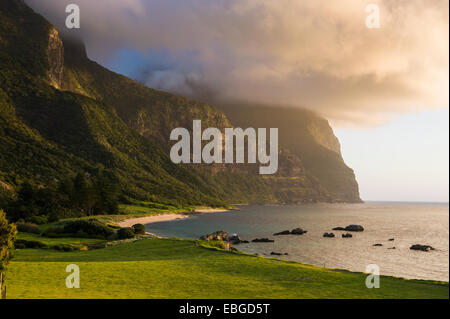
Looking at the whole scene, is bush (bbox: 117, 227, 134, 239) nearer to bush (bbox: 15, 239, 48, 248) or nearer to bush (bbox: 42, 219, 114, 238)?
bush (bbox: 42, 219, 114, 238)

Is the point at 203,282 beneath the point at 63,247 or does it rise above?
above

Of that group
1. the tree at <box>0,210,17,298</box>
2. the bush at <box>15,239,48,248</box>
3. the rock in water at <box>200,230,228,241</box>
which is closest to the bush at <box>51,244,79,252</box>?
the bush at <box>15,239,48,248</box>

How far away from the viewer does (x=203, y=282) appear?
29.0 m

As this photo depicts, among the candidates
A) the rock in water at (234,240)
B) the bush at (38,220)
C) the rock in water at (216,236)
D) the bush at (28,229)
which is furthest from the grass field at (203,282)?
the rock in water at (234,240)

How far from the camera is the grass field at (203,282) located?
24.8 m

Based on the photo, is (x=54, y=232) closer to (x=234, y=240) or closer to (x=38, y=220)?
(x=38, y=220)

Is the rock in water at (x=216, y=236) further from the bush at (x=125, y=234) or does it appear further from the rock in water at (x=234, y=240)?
the bush at (x=125, y=234)

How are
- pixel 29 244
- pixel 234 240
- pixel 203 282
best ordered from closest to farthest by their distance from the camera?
1. pixel 203 282
2. pixel 29 244
3. pixel 234 240

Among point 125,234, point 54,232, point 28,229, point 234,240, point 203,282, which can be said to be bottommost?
point 234,240

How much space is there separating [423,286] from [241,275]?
54.9 feet

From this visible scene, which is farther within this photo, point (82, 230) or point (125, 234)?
point (82, 230)

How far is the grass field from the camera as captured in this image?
81.4 ft

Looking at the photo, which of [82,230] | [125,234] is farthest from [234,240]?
[82,230]
